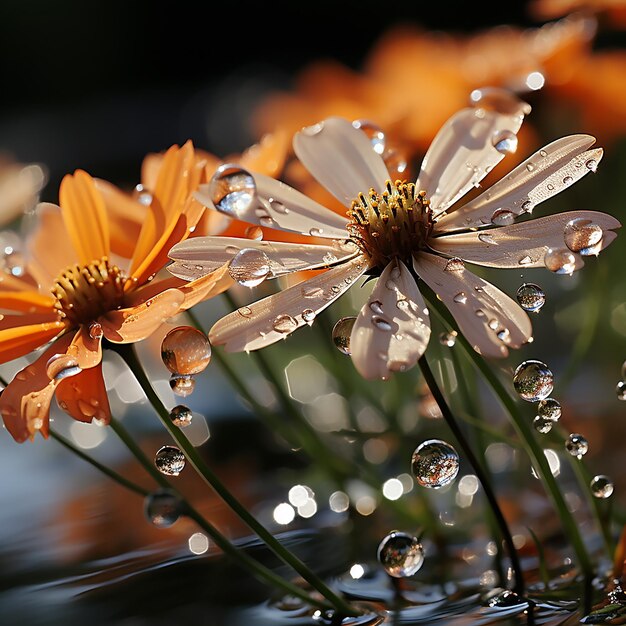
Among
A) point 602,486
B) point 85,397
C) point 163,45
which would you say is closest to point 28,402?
point 85,397

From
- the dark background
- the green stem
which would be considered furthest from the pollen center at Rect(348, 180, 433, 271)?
the dark background

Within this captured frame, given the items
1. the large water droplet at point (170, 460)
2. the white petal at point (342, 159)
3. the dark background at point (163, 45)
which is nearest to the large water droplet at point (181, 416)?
the large water droplet at point (170, 460)

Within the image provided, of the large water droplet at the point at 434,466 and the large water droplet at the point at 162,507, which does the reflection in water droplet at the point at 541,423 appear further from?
the large water droplet at the point at 162,507

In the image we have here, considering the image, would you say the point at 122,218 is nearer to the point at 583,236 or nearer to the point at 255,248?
the point at 255,248

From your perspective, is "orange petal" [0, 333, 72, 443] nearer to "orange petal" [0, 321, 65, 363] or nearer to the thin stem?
"orange petal" [0, 321, 65, 363]

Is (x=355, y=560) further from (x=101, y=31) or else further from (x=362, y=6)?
(x=101, y=31)
